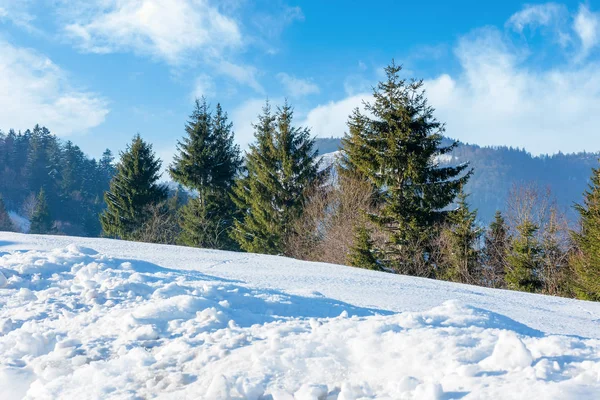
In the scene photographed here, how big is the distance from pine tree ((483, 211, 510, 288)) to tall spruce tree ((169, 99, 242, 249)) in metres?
15.3

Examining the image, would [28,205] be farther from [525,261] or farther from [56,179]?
[525,261]

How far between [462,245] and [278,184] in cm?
1009

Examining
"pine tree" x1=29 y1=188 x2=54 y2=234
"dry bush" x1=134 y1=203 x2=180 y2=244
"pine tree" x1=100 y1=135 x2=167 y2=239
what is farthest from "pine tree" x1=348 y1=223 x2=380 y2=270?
"pine tree" x1=29 y1=188 x2=54 y2=234

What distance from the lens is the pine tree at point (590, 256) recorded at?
1521 cm

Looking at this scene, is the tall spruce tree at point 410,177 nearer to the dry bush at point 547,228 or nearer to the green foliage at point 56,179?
the dry bush at point 547,228

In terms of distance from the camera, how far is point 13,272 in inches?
224

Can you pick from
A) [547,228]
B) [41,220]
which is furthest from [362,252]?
[41,220]

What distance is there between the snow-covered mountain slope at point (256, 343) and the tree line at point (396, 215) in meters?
11.3

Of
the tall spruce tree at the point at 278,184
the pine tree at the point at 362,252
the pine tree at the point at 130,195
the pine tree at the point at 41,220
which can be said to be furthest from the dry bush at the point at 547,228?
the pine tree at the point at 41,220

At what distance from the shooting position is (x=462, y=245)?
18172 millimetres

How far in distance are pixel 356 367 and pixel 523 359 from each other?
45.4 inches

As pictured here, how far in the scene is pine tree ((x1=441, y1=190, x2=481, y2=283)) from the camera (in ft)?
57.2

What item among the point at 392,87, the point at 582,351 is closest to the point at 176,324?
the point at 582,351

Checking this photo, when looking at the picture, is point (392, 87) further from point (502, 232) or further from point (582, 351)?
point (582, 351)
